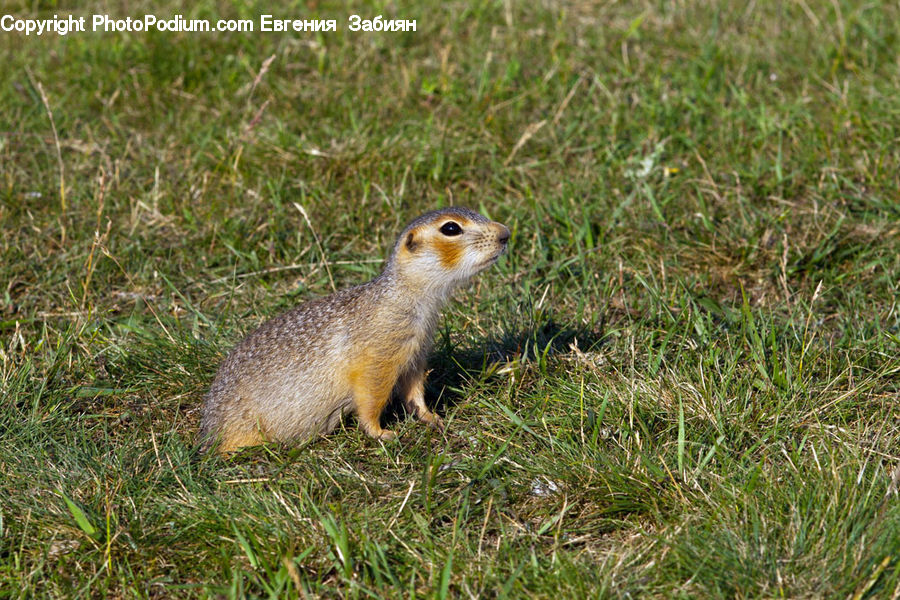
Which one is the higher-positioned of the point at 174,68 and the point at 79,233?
the point at 174,68

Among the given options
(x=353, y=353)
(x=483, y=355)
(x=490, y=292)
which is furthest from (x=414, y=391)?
(x=490, y=292)

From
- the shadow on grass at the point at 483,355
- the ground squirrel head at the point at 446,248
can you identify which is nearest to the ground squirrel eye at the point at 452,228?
the ground squirrel head at the point at 446,248

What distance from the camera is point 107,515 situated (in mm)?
3723

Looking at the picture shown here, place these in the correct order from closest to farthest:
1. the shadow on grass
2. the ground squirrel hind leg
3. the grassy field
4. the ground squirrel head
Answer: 1. the grassy field
2. the ground squirrel head
3. the ground squirrel hind leg
4. the shadow on grass

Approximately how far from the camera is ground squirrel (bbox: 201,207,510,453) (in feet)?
15.2

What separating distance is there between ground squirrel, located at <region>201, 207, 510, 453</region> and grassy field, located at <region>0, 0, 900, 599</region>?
14cm

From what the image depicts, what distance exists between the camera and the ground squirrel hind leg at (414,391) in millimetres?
4852

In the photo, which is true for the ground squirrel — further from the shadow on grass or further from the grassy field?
the shadow on grass

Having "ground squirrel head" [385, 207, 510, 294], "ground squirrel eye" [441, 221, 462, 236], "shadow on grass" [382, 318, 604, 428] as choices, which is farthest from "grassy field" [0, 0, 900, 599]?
"ground squirrel eye" [441, 221, 462, 236]

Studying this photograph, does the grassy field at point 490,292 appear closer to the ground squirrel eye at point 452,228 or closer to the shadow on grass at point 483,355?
the shadow on grass at point 483,355

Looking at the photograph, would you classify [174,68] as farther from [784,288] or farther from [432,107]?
[784,288]

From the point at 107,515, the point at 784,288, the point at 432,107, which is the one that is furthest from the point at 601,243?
the point at 107,515

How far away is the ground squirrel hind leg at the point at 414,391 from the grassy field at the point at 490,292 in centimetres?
12

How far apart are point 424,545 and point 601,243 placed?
2897 mm
